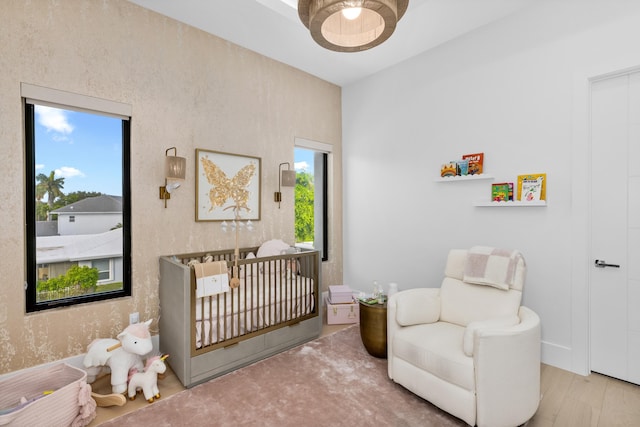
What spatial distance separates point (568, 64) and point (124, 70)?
140 inches

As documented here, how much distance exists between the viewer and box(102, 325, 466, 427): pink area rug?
6.06 feet

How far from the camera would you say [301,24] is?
284cm

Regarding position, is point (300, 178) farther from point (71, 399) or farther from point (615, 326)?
point (615, 326)

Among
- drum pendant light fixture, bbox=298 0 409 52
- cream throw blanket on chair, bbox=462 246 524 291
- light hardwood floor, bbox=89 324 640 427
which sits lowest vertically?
light hardwood floor, bbox=89 324 640 427

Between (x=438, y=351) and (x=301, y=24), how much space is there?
9.48 feet

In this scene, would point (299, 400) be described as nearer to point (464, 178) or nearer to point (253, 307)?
point (253, 307)

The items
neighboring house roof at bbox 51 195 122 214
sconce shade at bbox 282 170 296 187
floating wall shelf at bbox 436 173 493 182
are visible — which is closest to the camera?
neighboring house roof at bbox 51 195 122 214

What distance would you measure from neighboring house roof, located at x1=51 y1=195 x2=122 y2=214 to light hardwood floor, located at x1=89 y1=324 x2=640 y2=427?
1.30 m

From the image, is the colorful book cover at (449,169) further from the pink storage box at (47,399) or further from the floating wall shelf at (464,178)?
the pink storage box at (47,399)

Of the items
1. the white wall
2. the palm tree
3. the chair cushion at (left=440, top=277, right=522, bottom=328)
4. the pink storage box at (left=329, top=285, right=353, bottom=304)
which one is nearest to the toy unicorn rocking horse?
the palm tree

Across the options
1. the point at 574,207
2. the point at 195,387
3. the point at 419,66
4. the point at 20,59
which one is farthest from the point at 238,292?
the point at 419,66

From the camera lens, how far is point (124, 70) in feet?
8.36

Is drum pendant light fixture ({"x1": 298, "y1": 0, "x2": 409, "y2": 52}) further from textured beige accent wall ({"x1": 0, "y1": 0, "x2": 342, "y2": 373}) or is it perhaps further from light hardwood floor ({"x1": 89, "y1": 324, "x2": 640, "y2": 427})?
light hardwood floor ({"x1": 89, "y1": 324, "x2": 640, "y2": 427})

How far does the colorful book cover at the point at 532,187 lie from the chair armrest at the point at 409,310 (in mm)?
1183
